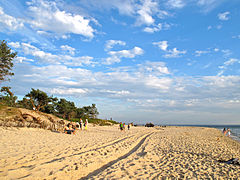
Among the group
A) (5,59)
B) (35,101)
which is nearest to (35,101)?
(35,101)

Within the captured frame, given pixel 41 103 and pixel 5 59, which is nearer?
pixel 5 59

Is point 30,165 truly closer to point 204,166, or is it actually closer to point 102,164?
point 102,164

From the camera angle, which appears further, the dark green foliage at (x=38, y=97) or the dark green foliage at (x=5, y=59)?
the dark green foliage at (x=38, y=97)

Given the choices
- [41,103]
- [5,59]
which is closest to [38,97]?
[41,103]

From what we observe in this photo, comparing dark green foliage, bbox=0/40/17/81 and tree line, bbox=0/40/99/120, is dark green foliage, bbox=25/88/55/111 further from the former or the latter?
dark green foliage, bbox=0/40/17/81

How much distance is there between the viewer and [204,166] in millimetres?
7434

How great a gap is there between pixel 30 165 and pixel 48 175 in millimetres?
1243

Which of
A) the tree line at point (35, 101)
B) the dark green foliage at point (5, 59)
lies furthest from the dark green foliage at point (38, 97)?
the dark green foliage at point (5, 59)

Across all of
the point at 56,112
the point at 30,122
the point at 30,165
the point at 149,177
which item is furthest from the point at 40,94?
the point at 149,177

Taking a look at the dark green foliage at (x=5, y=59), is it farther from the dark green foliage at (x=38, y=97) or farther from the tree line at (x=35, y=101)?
the dark green foliage at (x=38, y=97)

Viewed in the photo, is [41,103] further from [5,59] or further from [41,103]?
[5,59]

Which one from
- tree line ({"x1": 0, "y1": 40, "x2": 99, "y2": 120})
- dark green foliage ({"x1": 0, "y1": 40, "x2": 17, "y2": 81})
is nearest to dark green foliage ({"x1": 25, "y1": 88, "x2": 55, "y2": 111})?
tree line ({"x1": 0, "y1": 40, "x2": 99, "y2": 120})

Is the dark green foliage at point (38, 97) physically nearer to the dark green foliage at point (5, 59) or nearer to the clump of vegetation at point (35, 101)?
the clump of vegetation at point (35, 101)

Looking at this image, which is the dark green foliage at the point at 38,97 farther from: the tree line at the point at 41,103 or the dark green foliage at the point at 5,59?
the dark green foliage at the point at 5,59
